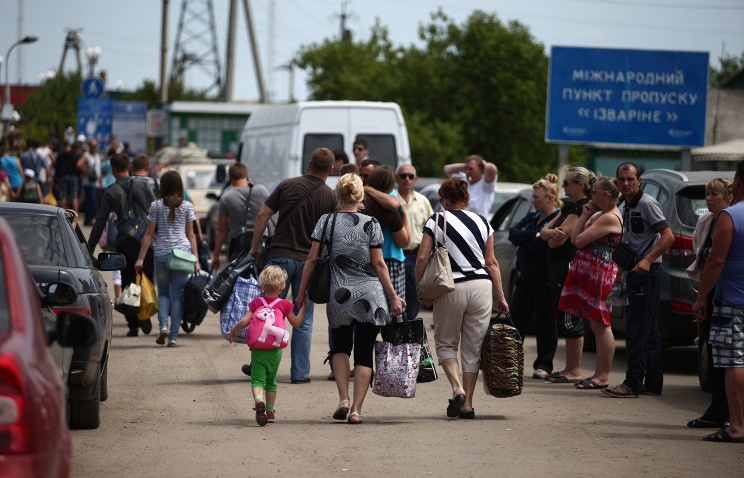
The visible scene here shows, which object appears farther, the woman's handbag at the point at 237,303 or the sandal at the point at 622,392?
the woman's handbag at the point at 237,303

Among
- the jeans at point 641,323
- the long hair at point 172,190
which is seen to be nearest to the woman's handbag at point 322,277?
the jeans at point 641,323

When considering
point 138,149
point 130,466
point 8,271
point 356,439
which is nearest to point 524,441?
point 356,439

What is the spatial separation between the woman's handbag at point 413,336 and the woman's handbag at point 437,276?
8.2 inches

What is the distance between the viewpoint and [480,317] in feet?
29.2

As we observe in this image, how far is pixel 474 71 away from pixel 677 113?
29.4 metres

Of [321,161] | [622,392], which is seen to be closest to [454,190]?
[321,161]

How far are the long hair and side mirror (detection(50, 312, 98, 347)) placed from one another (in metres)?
7.45

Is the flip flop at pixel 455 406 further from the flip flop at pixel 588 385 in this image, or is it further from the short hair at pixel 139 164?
the short hair at pixel 139 164

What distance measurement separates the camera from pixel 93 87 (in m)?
35.8

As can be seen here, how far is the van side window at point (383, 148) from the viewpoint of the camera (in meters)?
19.9

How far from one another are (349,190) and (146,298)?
4.76 meters

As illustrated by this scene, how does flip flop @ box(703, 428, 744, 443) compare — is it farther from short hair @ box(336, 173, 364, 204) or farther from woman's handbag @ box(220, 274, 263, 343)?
woman's handbag @ box(220, 274, 263, 343)

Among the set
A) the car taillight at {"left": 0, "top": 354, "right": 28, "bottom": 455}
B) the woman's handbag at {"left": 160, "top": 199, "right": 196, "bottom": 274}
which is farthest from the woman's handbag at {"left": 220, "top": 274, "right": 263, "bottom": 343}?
the car taillight at {"left": 0, "top": 354, "right": 28, "bottom": 455}

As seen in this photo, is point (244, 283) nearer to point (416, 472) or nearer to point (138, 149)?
point (416, 472)
